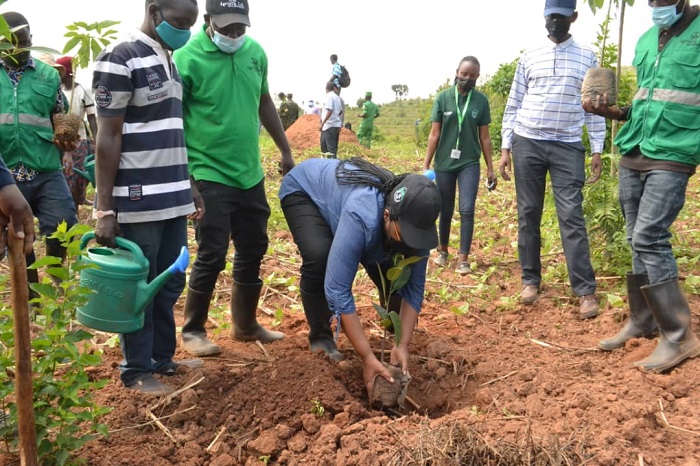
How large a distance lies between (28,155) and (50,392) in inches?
95.5

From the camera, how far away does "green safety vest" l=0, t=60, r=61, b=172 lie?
161 inches

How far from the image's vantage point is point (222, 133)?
10.9 feet

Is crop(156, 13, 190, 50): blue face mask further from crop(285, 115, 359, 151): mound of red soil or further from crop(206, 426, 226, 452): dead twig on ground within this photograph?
crop(285, 115, 359, 151): mound of red soil

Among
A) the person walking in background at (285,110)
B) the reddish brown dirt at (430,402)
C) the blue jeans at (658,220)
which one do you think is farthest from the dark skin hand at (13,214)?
the person walking in background at (285,110)

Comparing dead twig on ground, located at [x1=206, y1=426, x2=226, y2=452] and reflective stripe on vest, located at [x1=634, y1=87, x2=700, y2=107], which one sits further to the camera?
reflective stripe on vest, located at [x1=634, y1=87, x2=700, y2=107]

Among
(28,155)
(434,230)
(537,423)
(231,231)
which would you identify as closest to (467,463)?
(537,423)

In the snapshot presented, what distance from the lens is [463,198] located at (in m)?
5.66

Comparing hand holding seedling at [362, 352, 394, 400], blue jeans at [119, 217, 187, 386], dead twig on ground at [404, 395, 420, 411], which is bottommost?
dead twig on ground at [404, 395, 420, 411]

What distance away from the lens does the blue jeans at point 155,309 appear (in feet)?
9.67

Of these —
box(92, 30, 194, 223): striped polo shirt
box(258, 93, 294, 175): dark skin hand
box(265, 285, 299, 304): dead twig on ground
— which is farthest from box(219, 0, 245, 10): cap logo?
box(265, 285, 299, 304): dead twig on ground

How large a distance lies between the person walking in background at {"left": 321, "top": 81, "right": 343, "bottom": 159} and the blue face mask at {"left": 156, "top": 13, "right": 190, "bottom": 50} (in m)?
8.91

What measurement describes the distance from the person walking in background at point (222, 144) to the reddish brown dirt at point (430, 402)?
469 millimetres

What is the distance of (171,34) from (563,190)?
272 centimetres

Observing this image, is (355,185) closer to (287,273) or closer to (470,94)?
(287,273)
